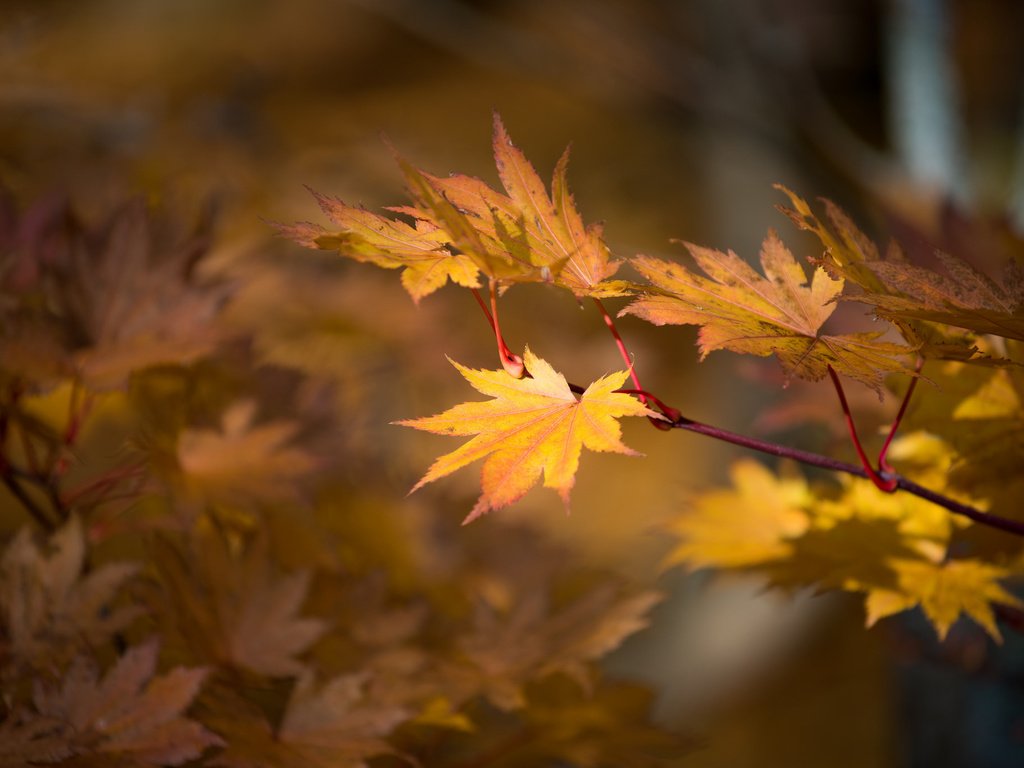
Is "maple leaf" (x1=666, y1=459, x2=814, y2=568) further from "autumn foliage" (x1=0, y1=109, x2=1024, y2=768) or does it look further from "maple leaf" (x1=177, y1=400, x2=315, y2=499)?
"maple leaf" (x1=177, y1=400, x2=315, y2=499)

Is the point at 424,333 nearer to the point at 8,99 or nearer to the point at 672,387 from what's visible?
the point at 8,99

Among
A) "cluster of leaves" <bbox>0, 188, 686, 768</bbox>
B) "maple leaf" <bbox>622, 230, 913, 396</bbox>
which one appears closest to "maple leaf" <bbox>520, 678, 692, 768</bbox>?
"cluster of leaves" <bbox>0, 188, 686, 768</bbox>

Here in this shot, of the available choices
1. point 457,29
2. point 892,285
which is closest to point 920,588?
point 892,285

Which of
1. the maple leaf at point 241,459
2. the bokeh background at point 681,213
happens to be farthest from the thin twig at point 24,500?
the bokeh background at point 681,213

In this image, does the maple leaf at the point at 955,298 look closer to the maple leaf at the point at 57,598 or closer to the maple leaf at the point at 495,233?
the maple leaf at the point at 495,233

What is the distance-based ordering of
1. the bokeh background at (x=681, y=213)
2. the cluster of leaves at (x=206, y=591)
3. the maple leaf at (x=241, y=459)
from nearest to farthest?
the cluster of leaves at (x=206, y=591) < the maple leaf at (x=241, y=459) < the bokeh background at (x=681, y=213)

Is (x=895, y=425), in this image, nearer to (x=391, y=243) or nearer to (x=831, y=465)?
(x=831, y=465)

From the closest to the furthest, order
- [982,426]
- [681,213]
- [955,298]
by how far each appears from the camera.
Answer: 1. [955,298]
2. [982,426]
3. [681,213]

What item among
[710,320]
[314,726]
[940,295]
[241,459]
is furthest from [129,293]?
[940,295]
